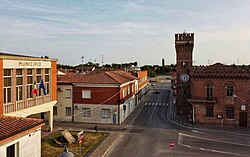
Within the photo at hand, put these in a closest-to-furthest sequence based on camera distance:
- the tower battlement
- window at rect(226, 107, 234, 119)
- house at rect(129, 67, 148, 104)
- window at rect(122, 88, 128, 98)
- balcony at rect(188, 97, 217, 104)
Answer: window at rect(226, 107, 234, 119) → balcony at rect(188, 97, 217, 104) → window at rect(122, 88, 128, 98) → the tower battlement → house at rect(129, 67, 148, 104)

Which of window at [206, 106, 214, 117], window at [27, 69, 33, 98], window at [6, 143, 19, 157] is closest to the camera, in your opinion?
window at [6, 143, 19, 157]

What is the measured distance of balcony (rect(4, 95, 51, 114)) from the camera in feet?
67.7

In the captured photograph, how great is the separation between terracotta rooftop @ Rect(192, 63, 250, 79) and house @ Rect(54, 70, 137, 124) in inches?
421

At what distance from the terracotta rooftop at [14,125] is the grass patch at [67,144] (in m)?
6.95

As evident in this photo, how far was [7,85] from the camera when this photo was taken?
20766mm

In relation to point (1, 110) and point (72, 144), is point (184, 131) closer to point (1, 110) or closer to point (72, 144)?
point (72, 144)

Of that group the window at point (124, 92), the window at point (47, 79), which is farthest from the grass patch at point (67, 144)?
the window at point (124, 92)

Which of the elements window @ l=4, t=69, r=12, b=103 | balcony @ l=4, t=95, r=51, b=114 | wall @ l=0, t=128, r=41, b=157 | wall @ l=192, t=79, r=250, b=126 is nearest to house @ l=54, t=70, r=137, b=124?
balcony @ l=4, t=95, r=51, b=114

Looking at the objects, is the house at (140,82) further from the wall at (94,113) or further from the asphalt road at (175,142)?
the asphalt road at (175,142)

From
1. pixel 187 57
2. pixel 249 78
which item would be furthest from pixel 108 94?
pixel 249 78

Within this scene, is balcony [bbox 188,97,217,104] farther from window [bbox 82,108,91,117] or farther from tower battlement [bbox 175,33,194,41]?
window [bbox 82,108,91,117]

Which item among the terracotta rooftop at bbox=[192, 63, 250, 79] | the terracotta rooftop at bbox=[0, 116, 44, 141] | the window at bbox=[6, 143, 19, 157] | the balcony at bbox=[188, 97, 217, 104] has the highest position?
the terracotta rooftop at bbox=[192, 63, 250, 79]

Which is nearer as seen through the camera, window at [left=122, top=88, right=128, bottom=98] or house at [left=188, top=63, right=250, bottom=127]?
house at [left=188, top=63, right=250, bottom=127]

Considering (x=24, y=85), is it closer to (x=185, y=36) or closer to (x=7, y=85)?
(x=7, y=85)
